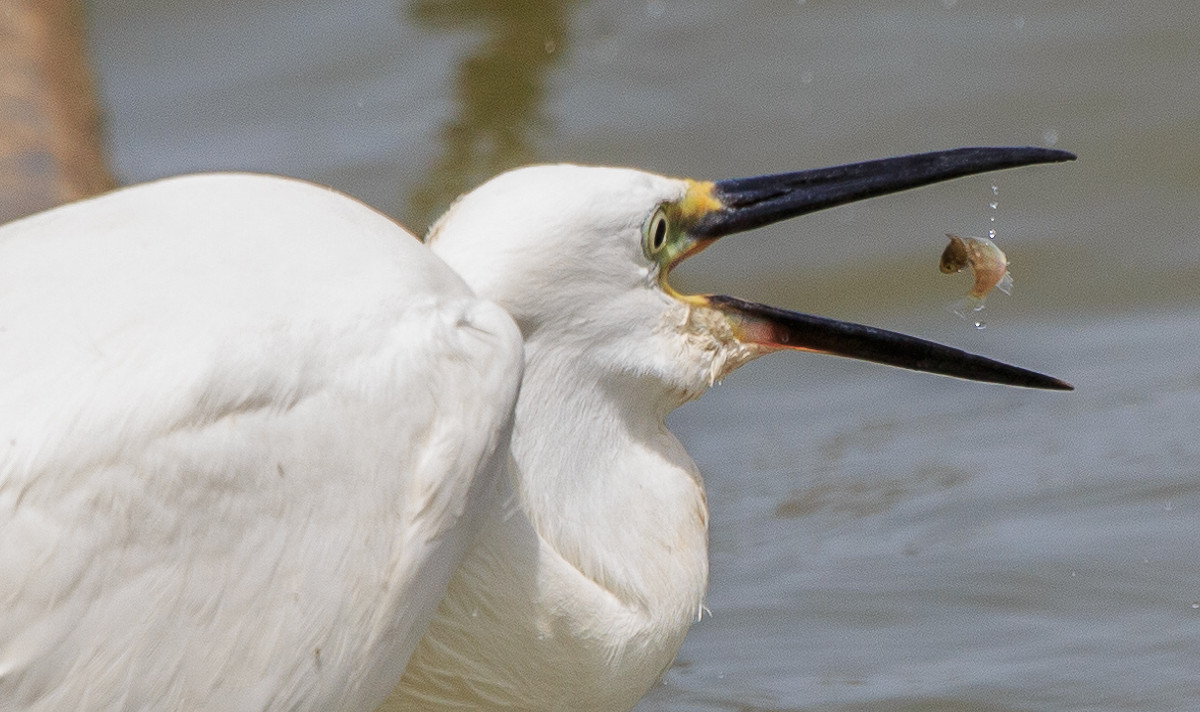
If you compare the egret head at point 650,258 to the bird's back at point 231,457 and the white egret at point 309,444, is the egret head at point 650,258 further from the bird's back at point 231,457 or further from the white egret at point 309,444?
the bird's back at point 231,457

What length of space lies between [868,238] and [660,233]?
340 centimetres

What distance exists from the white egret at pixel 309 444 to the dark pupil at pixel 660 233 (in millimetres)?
60

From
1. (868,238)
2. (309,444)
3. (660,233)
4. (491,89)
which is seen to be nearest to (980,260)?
(660,233)

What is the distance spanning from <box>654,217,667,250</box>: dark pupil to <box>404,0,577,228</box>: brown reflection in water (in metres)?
3.48

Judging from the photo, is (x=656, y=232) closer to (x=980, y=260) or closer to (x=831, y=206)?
(x=831, y=206)

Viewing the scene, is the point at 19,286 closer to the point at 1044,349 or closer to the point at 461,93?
the point at 1044,349

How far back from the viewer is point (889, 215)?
21.9 ft

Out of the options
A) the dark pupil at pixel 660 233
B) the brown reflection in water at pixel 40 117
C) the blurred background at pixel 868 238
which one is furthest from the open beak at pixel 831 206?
the brown reflection in water at pixel 40 117

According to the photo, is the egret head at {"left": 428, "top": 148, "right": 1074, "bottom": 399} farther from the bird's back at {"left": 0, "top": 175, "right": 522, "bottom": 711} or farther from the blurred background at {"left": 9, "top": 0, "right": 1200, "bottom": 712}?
the blurred background at {"left": 9, "top": 0, "right": 1200, "bottom": 712}

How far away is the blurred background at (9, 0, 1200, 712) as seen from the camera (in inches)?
179

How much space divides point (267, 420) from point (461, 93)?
16.8 feet

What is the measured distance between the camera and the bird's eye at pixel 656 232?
127 inches

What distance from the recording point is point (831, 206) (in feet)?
11.5

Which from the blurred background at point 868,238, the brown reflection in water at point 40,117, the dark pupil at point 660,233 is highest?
the dark pupil at point 660,233
